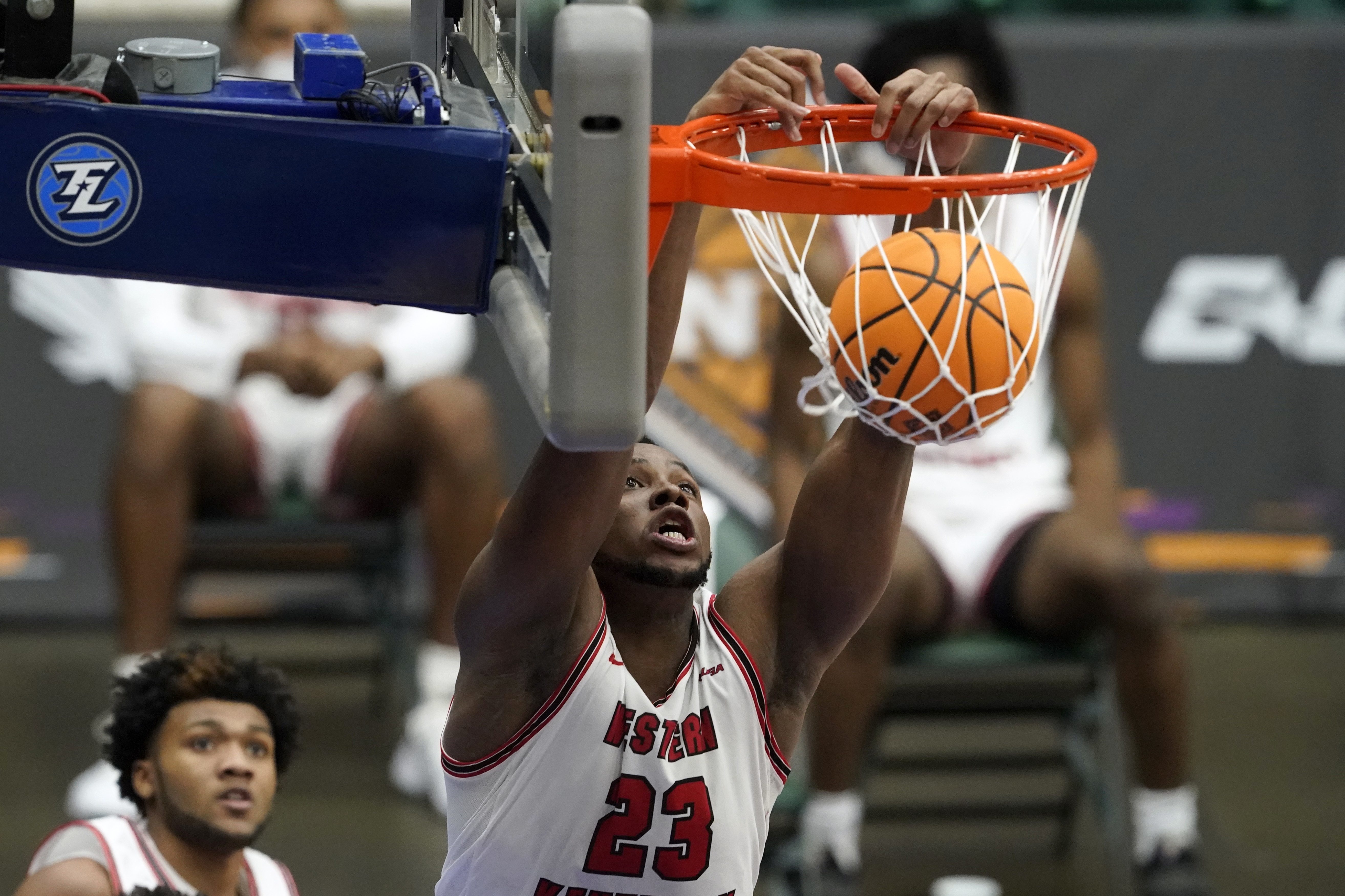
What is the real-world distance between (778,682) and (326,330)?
3.09 m

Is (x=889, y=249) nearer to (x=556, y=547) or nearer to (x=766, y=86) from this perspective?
(x=766, y=86)

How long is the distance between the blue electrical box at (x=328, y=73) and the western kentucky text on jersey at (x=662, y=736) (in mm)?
960

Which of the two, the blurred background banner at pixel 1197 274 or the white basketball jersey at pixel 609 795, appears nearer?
the white basketball jersey at pixel 609 795

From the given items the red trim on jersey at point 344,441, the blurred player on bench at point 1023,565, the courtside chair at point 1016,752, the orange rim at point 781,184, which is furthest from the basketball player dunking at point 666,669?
the red trim on jersey at point 344,441

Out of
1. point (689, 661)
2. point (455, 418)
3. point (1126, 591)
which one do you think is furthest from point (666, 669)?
point (455, 418)

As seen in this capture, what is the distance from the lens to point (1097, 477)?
5.34m

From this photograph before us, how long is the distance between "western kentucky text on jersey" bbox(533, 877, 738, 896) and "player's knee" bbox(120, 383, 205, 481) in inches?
111

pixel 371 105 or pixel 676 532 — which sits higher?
pixel 371 105

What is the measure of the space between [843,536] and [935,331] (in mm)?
432

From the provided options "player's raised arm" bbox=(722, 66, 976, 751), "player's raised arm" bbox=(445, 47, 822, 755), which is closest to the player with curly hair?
"player's raised arm" bbox=(445, 47, 822, 755)

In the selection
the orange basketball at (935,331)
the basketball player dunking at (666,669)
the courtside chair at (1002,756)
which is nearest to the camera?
the orange basketball at (935,331)

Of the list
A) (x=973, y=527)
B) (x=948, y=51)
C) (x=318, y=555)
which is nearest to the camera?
(x=973, y=527)

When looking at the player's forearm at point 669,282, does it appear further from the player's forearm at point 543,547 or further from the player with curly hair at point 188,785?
the player with curly hair at point 188,785

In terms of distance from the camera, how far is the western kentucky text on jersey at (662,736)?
2820 millimetres
